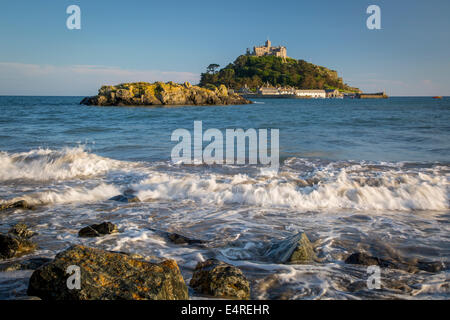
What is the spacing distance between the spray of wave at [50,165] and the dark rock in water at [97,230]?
5010mm

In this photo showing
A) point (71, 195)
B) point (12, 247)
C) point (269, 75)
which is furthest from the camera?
point (269, 75)

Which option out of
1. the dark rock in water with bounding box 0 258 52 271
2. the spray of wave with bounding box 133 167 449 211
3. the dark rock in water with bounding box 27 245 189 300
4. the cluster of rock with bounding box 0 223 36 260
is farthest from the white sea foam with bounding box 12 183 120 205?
the dark rock in water with bounding box 27 245 189 300

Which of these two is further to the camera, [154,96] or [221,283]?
[154,96]

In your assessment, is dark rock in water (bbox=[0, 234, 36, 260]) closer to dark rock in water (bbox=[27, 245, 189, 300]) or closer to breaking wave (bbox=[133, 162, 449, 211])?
dark rock in water (bbox=[27, 245, 189, 300])

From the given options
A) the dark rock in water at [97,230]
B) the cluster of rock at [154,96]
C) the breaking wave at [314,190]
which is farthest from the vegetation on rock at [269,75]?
the dark rock in water at [97,230]

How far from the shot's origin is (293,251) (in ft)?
14.0

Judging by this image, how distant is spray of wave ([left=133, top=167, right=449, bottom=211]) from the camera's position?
7.21 m

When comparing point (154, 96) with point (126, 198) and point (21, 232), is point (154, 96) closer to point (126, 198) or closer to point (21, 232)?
point (126, 198)

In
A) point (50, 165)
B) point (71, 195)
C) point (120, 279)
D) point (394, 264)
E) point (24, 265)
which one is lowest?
point (394, 264)

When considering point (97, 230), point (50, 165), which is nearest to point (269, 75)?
point (50, 165)

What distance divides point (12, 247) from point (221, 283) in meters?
3.06

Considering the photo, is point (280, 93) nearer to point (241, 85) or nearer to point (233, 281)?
point (241, 85)

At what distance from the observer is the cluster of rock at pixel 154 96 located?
211 ft

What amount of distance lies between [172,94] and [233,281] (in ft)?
222
